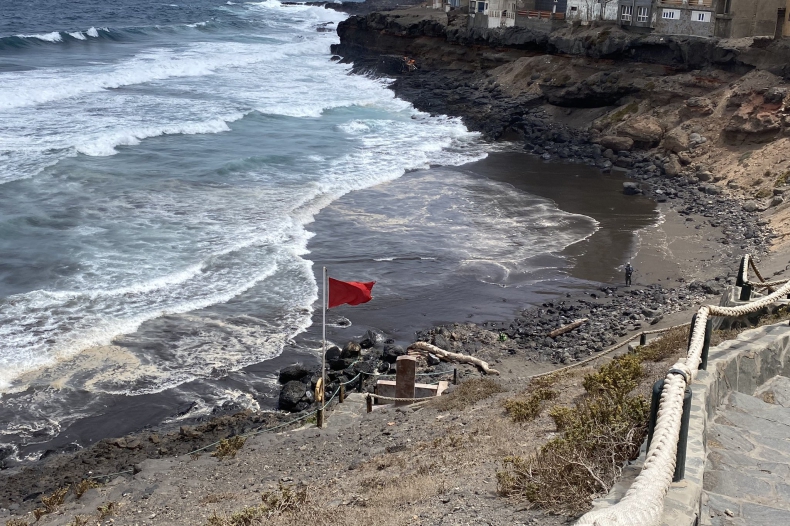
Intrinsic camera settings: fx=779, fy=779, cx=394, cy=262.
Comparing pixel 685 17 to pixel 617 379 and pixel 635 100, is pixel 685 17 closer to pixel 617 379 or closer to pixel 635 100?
pixel 635 100

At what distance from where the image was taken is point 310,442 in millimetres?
11703

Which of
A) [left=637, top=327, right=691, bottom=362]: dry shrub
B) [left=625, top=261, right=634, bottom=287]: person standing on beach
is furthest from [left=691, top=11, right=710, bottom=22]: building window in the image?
[left=637, top=327, right=691, bottom=362]: dry shrub

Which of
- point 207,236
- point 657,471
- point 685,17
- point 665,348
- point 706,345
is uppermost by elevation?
point 685,17

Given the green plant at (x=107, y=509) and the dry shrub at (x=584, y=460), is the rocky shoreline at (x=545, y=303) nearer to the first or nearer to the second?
the green plant at (x=107, y=509)

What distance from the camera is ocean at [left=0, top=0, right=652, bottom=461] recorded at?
1543 centimetres

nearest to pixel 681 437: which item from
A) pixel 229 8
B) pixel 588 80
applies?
pixel 588 80

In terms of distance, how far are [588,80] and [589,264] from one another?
19.3 m

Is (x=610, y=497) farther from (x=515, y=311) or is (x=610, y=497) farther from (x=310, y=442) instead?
(x=515, y=311)

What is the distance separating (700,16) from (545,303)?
2603cm

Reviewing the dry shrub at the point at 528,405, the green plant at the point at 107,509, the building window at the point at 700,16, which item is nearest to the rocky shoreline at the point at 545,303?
the green plant at the point at 107,509

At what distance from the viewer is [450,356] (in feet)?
52.1

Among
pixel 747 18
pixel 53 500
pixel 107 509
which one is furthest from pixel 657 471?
pixel 747 18

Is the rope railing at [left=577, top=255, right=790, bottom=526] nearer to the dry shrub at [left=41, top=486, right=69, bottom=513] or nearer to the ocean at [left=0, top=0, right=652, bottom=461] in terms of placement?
the dry shrub at [left=41, top=486, right=69, bottom=513]

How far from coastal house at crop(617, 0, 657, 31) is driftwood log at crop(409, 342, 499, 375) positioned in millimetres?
30360
